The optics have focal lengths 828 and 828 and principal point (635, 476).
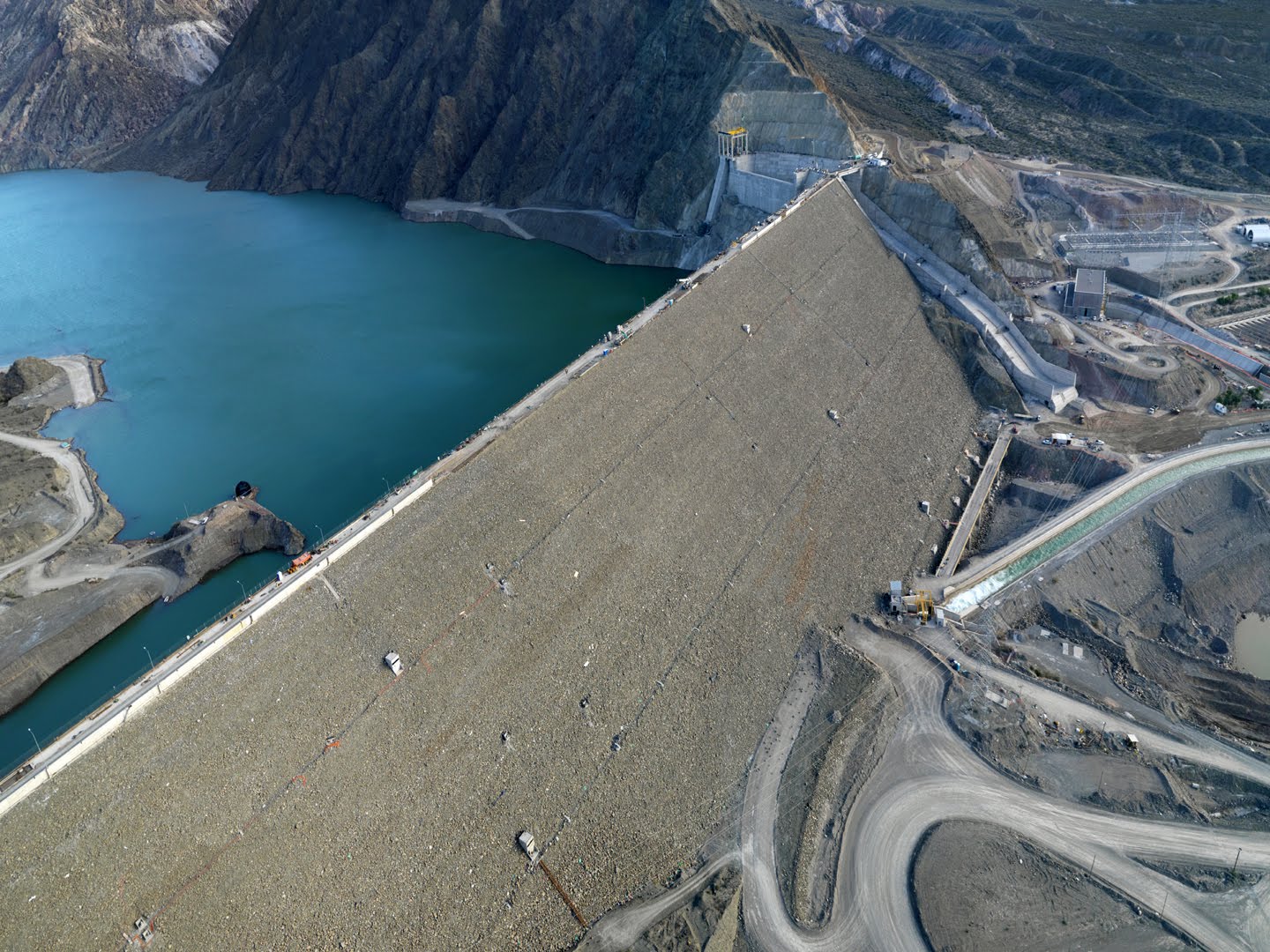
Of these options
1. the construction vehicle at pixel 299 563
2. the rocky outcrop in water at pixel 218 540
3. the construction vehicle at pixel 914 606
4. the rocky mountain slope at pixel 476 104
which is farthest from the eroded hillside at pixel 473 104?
the construction vehicle at pixel 299 563

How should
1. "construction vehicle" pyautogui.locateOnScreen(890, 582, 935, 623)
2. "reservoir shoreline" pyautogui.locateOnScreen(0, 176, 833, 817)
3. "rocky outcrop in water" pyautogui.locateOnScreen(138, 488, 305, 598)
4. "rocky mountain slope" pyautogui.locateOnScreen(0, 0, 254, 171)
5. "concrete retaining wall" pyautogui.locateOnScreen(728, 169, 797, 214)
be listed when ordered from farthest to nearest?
"rocky mountain slope" pyautogui.locateOnScreen(0, 0, 254, 171)
"concrete retaining wall" pyautogui.locateOnScreen(728, 169, 797, 214)
"rocky outcrop in water" pyautogui.locateOnScreen(138, 488, 305, 598)
"construction vehicle" pyautogui.locateOnScreen(890, 582, 935, 623)
"reservoir shoreline" pyautogui.locateOnScreen(0, 176, 833, 817)

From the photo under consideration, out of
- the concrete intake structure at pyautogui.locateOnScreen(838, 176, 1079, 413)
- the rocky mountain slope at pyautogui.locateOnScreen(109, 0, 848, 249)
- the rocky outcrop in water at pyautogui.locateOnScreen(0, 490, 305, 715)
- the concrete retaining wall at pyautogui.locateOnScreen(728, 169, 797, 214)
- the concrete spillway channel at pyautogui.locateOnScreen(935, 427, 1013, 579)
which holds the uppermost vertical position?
the rocky mountain slope at pyautogui.locateOnScreen(109, 0, 848, 249)

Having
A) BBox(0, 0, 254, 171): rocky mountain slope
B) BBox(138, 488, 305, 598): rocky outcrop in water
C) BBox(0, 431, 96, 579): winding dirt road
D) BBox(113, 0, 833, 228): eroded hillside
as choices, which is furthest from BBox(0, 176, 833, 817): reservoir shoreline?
BBox(0, 0, 254, 171): rocky mountain slope

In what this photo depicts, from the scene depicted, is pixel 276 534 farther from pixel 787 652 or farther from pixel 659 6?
pixel 659 6

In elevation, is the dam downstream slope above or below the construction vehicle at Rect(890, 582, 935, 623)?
above

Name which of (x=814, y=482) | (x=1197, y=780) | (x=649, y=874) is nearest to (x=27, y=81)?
(x=814, y=482)

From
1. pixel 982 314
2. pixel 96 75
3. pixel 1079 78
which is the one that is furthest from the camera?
pixel 96 75

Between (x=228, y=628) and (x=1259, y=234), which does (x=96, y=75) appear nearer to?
(x=228, y=628)

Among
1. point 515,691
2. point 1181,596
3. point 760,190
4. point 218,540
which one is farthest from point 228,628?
point 760,190

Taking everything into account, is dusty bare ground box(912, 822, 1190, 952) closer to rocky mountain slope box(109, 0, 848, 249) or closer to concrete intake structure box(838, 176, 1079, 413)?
concrete intake structure box(838, 176, 1079, 413)
